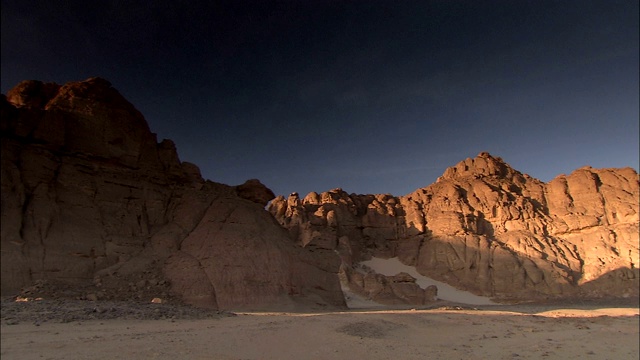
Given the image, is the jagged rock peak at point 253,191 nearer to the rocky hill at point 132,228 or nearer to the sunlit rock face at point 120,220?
the rocky hill at point 132,228

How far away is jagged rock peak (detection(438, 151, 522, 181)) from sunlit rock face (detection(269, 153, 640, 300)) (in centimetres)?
20

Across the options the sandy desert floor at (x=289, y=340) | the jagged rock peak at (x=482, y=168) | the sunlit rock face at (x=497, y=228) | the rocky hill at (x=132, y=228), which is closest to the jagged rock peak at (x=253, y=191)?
the rocky hill at (x=132, y=228)

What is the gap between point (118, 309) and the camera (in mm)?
14859

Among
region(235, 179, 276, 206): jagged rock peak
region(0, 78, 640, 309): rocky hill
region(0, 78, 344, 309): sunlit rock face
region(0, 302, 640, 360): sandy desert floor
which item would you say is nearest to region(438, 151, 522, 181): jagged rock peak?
region(0, 78, 640, 309): rocky hill

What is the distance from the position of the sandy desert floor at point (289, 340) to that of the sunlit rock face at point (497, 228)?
29.1m

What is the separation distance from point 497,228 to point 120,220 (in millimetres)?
57813

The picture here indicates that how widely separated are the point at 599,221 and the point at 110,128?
6450cm

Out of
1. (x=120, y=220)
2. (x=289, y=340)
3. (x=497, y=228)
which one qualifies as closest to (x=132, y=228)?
(x=120, y=220)

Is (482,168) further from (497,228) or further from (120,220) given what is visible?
(120,220)

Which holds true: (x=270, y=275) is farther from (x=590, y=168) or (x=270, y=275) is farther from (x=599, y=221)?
(x=590, y=168)

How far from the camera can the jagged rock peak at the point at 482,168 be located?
71.9 meters

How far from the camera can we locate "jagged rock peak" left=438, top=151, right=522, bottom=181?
71.9 meters

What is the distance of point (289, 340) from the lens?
1136cm

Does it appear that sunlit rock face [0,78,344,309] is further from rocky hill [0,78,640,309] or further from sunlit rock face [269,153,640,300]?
sunlit rock face [269,153,640,300]
